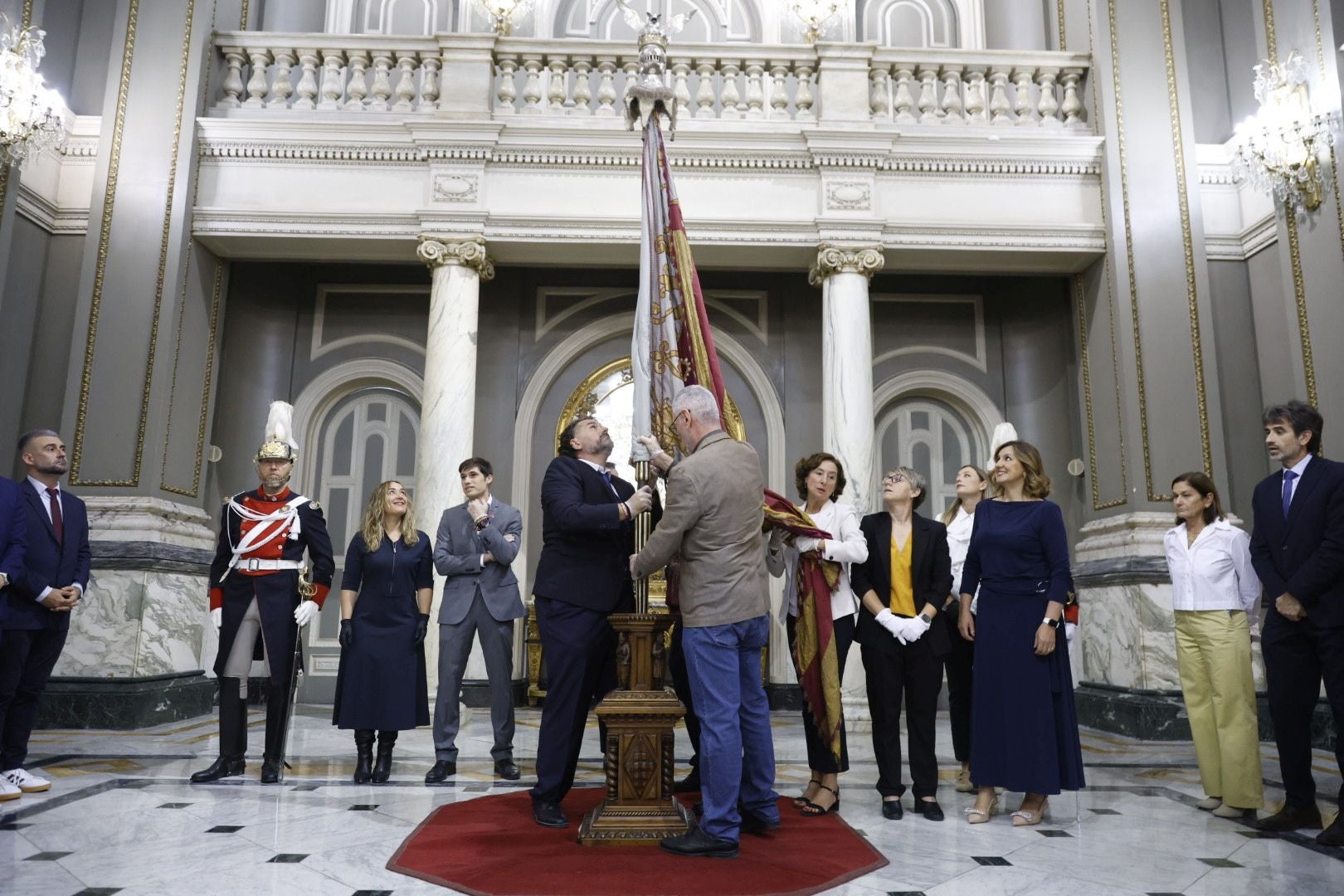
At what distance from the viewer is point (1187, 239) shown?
6.91 m

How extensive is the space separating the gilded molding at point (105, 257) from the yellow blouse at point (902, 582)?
5268 mm

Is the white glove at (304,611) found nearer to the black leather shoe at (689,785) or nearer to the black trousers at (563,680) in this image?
the black trousers at (563,680)

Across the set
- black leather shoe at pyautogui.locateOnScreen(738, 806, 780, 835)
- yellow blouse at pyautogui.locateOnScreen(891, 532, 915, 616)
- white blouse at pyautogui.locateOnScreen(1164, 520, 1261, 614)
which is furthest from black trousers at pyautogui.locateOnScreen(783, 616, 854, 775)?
white blouse at pyautogui.locateOnScreen(1164, 520, 1261, 614)

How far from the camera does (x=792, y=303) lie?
8.45 metres

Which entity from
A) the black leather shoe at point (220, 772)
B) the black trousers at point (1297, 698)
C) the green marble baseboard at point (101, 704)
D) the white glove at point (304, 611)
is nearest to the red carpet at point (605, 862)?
the white glove at point (304, 611)

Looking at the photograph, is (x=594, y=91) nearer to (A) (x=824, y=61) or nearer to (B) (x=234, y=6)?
(A) (x=824, y=61)

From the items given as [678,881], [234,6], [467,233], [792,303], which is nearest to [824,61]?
[792,303]

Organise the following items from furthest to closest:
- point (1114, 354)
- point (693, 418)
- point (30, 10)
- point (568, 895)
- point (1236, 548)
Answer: point (1114, 354)
point (30, 10)
point (1236, 548)
point (693, 418)
point (568, 895)

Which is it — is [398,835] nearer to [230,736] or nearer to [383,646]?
[383,646]

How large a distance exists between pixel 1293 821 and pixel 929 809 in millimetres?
1295

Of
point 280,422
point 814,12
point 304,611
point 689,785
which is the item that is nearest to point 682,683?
point 689,785

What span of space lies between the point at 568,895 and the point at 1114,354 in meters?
5.95

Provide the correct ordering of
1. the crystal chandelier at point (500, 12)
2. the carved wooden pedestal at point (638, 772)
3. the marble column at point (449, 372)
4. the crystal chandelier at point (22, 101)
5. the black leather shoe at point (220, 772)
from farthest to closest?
the crystal chandelier at point (500, 12) → the marble column at point (449, 372) → the crystal chandelier at point (22, 101) → the black leather shoe at point (220, 772) → the carved wooden pedestal at point (638, 772)

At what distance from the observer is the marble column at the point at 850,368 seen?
682 cm
